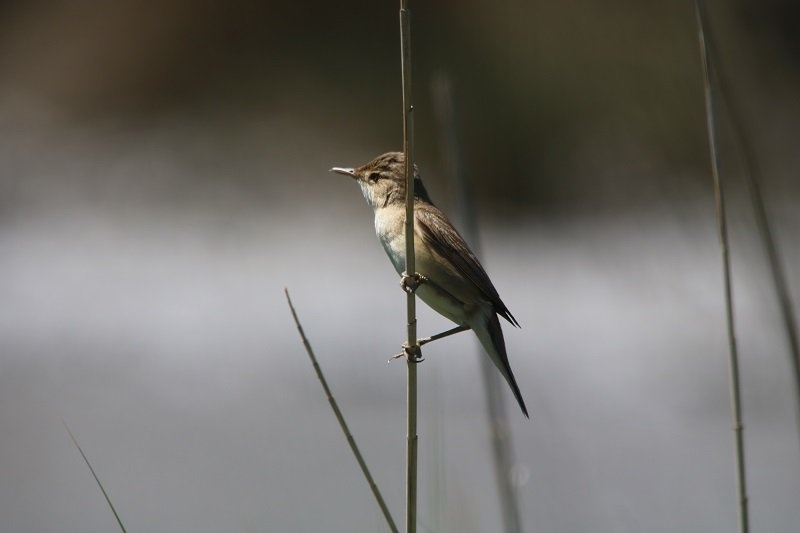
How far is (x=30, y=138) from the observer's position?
7656mm

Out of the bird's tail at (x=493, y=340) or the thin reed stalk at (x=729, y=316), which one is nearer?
the thin reed stalk at (x=729, y=316)

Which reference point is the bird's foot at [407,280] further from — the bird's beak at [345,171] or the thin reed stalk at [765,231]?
the thin reed stalk at [765,231]

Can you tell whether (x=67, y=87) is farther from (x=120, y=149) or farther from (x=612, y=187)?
(x=612, y=187)

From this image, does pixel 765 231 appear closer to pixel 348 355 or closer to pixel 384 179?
pixel 384 179

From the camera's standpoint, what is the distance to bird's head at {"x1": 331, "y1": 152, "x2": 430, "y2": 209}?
9.32ft

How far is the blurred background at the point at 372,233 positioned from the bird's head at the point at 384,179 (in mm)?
1258

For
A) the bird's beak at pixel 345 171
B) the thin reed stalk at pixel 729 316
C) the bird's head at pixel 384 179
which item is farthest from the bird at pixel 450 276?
the thin reed stalk at pixel 729 316

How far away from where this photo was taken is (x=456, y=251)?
2.64m

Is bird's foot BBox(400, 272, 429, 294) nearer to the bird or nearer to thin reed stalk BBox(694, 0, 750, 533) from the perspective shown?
the bird

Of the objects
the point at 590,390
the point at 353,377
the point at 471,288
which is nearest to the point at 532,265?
the point at 590,390

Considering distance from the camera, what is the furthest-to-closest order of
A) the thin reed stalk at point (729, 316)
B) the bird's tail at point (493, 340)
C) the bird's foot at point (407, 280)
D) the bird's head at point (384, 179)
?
the bird's head at point (384, 179)
the bird's tail at point (493, 340)
the bird's foot at point (407, 280)
the thin reed stalk at point (729, 316)

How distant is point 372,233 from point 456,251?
4.84 meters

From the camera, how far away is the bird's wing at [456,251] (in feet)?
8.52

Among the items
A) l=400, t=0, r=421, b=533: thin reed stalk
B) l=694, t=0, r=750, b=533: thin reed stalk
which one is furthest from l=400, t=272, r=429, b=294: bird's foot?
l=694, t=0, r=750, b=533: thin reed stalk
